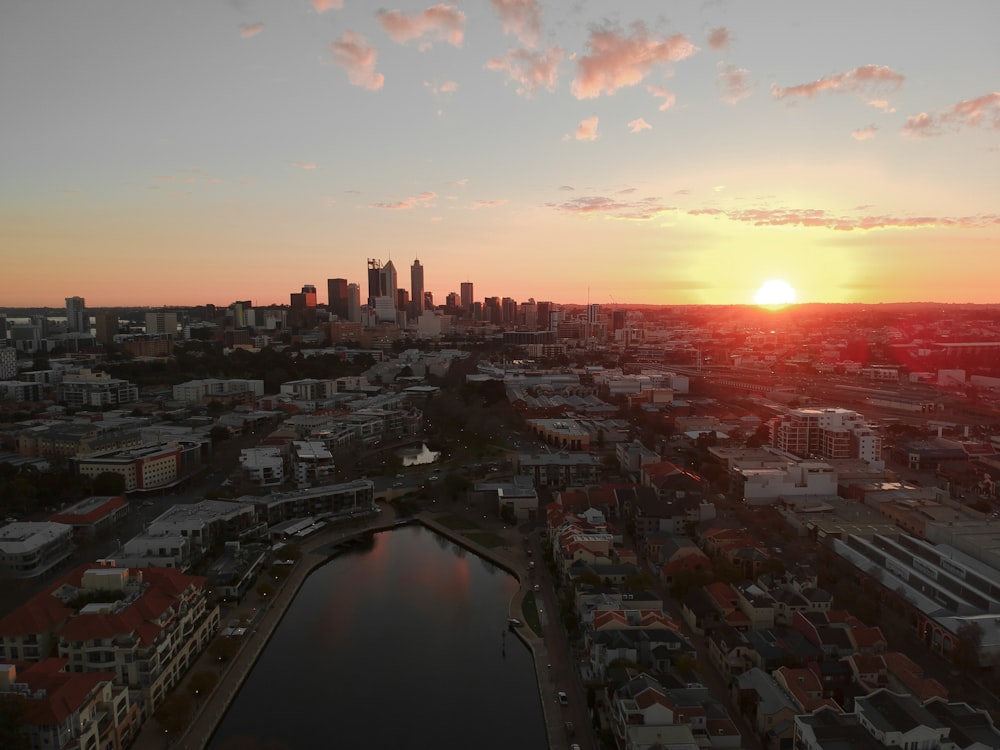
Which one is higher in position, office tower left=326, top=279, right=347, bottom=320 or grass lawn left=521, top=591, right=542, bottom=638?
office tower left=326, top=279, right=347, bottom=320

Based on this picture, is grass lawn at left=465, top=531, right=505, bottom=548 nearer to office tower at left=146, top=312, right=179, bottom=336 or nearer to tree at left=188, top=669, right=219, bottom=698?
tree at left=188, top=669, right=219, bottom=698

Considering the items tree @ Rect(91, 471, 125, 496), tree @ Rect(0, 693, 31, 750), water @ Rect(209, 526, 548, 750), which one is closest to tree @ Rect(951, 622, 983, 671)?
water @ Rect(209, 526, 548, 750)

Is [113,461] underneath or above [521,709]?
above

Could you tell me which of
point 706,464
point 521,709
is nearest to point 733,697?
point 521,709

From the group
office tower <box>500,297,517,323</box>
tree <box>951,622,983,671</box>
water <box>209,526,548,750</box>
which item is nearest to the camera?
water <box>209,526,548,750</box>

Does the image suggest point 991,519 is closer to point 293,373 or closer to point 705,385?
point 705,385

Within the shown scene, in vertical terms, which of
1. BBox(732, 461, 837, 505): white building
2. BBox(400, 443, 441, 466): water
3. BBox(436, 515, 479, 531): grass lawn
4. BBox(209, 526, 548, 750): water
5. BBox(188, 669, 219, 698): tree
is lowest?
BBox(209, 526, 548, 750): water
